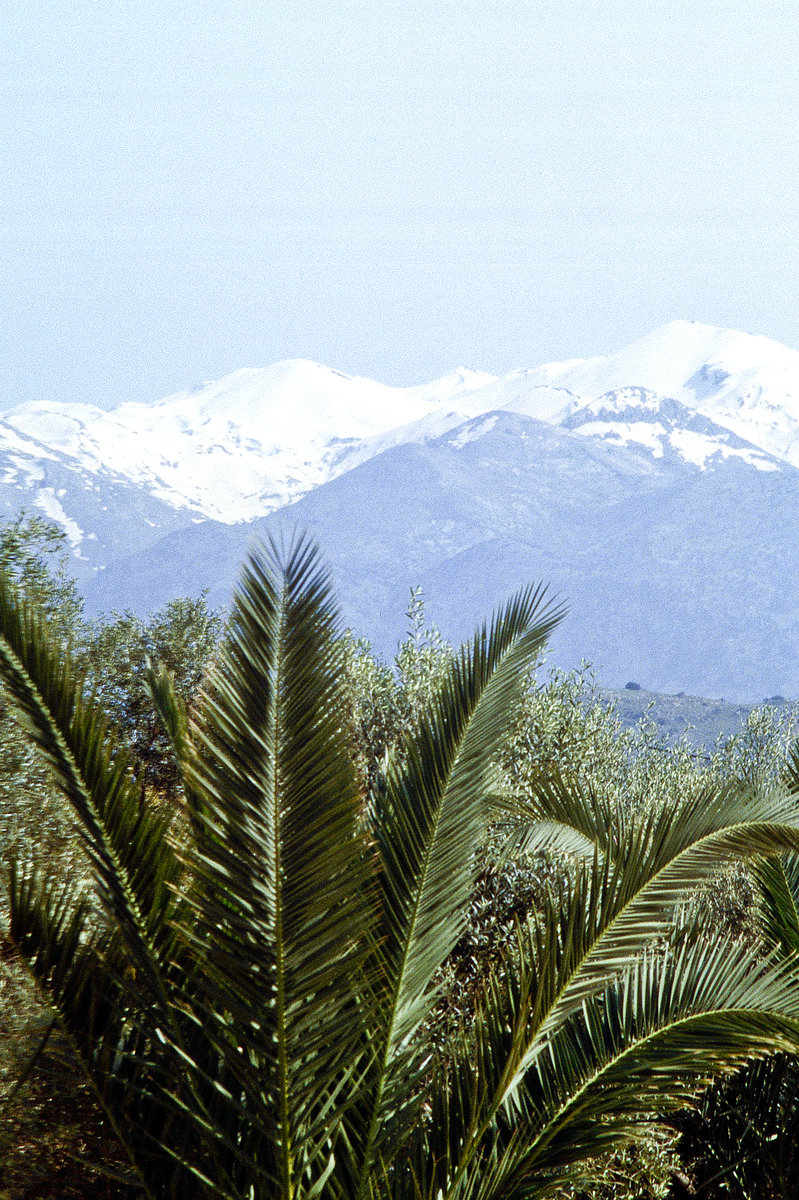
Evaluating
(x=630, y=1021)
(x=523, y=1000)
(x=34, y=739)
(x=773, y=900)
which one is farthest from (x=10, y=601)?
(x=773, y=900)

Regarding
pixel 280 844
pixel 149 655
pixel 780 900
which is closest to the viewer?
pixel 280 844

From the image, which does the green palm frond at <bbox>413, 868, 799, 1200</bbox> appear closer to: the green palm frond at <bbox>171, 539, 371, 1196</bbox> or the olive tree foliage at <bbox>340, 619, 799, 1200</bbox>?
the olive tree foliage at <bbox>340, 619, 799, 1200</bbox>

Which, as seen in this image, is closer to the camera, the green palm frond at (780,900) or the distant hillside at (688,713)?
the green palm frond at (780,900)

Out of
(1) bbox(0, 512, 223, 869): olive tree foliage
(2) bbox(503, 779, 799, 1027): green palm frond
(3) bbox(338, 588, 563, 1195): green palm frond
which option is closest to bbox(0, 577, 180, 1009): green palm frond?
(1) bbox(0, 512, 223, 869): olive tree foliage

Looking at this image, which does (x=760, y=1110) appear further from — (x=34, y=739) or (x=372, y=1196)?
(x=34, y=739)

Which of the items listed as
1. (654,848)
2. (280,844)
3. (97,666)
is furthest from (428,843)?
(97,666)

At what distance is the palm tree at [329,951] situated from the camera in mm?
3215

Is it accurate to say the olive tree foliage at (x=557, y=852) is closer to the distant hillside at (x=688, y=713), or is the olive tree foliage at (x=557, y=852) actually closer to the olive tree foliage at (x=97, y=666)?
the olive tree foliage at (x=97, y=666)

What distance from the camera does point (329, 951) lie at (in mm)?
3234

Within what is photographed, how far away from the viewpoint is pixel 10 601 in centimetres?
340

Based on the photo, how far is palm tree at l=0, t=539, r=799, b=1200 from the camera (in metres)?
3.21

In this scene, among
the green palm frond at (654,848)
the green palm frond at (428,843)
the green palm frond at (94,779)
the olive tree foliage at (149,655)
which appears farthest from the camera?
the olive tree foliage at (149,655)

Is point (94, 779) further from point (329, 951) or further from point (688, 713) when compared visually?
point (688, 713)

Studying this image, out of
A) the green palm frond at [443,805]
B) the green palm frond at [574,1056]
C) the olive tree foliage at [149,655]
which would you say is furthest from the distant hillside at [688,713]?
the green palm frond at [443,805]
